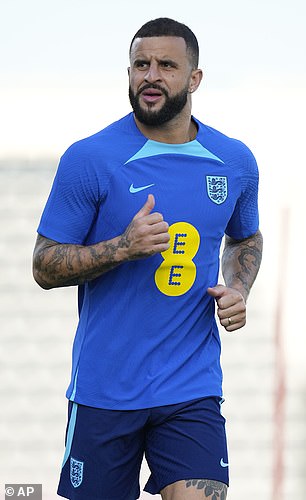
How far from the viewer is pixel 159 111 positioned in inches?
156

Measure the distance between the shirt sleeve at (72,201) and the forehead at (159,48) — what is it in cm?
38

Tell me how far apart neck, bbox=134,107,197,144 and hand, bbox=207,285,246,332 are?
0.49 metres

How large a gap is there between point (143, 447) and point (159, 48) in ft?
4.00

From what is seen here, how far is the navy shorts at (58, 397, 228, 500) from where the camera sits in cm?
387

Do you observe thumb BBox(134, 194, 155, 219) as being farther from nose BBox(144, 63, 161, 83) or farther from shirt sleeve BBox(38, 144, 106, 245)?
nose BBox(144, 63, 161, 83)

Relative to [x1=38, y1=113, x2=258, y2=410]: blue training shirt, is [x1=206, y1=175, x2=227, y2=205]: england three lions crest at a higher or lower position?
higher

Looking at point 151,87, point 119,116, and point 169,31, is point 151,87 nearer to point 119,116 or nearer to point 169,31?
point 169,31

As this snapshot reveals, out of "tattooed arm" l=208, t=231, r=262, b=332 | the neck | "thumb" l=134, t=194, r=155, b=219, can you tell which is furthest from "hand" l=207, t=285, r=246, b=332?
the neck

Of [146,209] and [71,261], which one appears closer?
[146,209]

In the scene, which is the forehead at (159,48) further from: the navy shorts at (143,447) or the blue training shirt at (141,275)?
the navy shorts at (143,447)

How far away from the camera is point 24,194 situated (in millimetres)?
7305

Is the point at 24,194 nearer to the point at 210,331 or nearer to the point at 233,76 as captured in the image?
the point at 233,76

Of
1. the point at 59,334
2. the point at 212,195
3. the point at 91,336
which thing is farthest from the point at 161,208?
the point at 59,334

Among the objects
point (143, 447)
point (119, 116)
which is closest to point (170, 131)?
point (143, 447)
